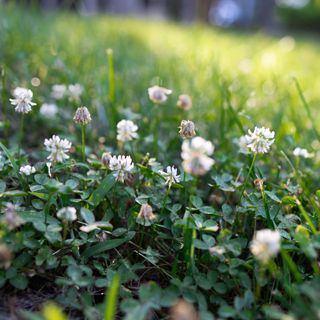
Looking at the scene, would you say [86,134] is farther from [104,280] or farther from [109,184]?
[104,280]

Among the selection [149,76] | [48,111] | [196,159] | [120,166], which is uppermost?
[196,159]

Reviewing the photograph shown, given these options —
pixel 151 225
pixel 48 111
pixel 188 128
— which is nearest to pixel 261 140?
pixel 188 128

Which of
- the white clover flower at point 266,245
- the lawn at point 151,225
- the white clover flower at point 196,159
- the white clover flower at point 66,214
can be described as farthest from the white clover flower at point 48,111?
the white clover flower at point 266,245

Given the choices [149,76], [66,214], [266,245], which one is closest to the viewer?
[266,245]

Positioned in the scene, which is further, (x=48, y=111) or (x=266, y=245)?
(x=48, y=111)

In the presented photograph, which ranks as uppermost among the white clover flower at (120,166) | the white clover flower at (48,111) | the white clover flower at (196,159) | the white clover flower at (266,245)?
the white clover flower at (196,159)

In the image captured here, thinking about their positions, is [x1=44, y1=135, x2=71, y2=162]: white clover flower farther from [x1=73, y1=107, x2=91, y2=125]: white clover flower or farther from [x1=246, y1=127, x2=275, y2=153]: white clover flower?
[x1=246, y1=127, x2=275, y2=153]: white clover flower

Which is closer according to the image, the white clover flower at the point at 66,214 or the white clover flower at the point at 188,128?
the white clover flower at the point at 66,214

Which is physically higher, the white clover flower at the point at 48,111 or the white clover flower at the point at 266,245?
the white clover flower at the point at 266,245

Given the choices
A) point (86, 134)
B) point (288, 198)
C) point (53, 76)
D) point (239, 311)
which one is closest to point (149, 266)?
Result: point (239, 311)

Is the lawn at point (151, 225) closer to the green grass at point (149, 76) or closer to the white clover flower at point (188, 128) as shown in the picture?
the white clover flower at point (188, 128)

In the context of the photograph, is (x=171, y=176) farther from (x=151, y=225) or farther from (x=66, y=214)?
(x=66, y=214)

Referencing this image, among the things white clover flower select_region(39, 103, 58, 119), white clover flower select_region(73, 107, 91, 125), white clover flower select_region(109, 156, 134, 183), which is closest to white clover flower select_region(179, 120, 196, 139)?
white clover flower select_region(109, 156, 134, 183)
